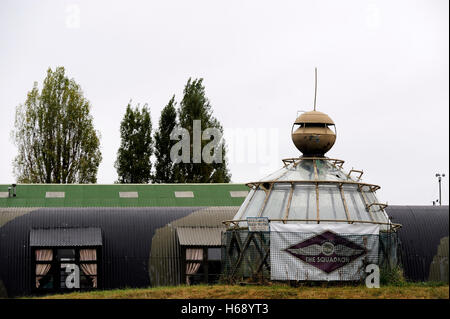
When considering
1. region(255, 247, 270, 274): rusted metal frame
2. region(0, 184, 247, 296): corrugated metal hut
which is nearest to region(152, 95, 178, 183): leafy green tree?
region(0, 184, 247, 296): corrugated metal hut

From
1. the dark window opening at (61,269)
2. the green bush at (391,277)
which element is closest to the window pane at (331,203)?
the green bush at (391,277)

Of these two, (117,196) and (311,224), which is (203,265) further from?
(117,196)

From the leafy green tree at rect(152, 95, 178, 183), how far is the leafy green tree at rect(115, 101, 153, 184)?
0.65m

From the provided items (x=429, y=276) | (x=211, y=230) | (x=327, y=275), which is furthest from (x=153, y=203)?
(x=327, y=275)

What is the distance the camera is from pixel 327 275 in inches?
1262

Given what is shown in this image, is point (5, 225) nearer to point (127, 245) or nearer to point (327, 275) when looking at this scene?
point (127, 245)

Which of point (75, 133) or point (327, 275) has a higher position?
point (75, 133)

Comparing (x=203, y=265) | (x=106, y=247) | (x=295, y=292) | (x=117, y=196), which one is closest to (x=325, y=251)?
(x=295, y=292)

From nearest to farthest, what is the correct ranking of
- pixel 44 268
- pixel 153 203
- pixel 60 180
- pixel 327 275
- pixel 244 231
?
1. pixel 327 275
2. pixel 244 231
3. pixel 44 268
4. pixel 153 203
5. pixel 60 180

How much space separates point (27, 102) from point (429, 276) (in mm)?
37106

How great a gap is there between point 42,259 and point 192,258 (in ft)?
20.0

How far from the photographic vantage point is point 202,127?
239ft

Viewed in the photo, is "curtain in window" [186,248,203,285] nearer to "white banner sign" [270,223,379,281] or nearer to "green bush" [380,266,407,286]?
"white banner sign" [270,223,379,281]

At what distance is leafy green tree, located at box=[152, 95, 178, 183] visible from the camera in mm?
71375
